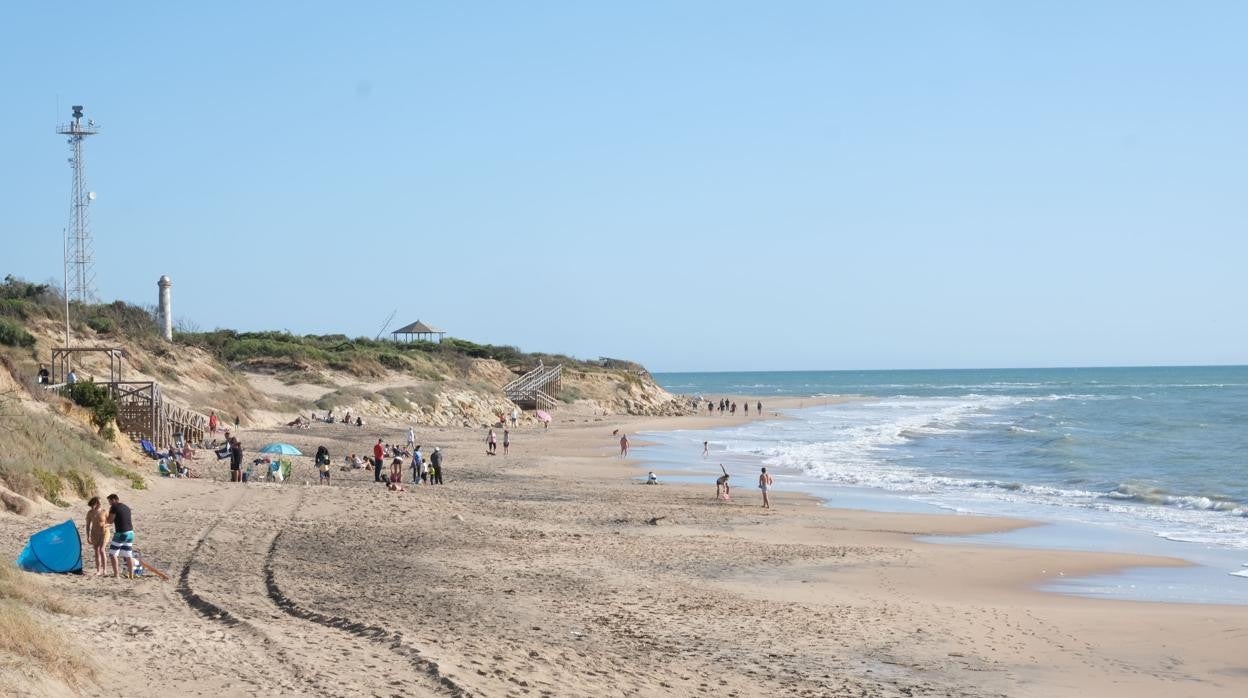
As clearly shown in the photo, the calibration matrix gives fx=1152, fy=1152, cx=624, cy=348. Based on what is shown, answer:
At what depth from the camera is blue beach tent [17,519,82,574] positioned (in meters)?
12.7

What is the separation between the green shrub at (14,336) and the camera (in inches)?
1455

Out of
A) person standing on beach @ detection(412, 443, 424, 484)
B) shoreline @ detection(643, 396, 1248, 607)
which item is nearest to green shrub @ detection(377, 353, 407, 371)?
shoreline @ detection(643, 396, 1248, 607)

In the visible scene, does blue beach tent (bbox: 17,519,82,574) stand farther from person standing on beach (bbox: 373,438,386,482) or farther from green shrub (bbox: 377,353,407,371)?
green shrub (bbox: 377,353,407,371)

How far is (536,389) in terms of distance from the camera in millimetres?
68875

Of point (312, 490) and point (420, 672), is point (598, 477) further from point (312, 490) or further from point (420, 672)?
point (420, 672)

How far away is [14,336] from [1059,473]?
108 ft

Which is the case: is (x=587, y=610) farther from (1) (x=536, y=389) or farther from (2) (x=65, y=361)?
(1) (x=536, y=389)

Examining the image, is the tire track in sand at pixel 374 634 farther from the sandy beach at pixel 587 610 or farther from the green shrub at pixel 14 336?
the green shrub at pixel 14 336

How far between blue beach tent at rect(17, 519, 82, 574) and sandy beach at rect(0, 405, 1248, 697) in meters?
0.39

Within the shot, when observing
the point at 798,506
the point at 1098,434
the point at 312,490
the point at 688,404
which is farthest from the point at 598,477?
the point at 688,404

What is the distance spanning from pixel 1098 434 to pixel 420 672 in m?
46.1

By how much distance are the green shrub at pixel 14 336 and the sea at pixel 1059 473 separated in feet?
68.6

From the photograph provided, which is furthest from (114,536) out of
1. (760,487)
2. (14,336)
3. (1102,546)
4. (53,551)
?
(14,336)

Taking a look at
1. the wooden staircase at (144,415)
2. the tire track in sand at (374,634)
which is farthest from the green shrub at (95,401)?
the tire track in sand at (374,634)
